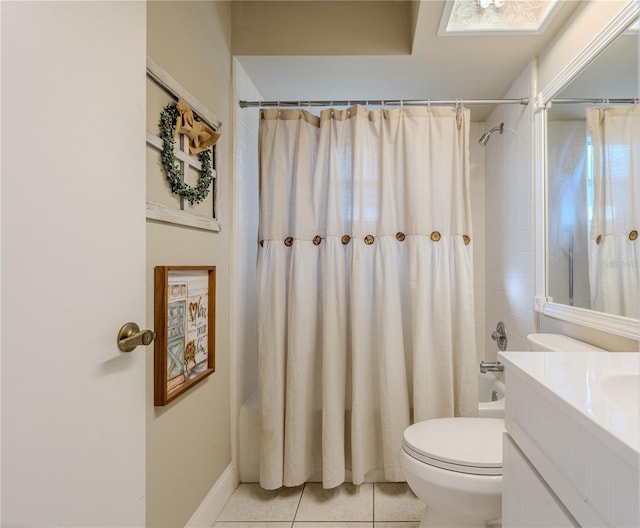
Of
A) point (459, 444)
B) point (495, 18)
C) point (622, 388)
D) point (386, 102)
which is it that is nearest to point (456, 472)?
point (459, 444)

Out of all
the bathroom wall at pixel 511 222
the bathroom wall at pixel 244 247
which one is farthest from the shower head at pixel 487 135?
the bathroom wall at pixel 244 247

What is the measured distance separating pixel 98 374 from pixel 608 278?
61.8 inches

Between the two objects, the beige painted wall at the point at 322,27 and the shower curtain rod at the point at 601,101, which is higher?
the beige painted wall at the point at 322,27

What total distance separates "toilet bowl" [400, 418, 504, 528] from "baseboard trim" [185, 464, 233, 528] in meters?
0.83

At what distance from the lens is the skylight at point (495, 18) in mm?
1589

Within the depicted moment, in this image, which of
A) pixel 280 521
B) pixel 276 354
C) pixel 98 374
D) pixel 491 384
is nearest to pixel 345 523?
pixel 280 521

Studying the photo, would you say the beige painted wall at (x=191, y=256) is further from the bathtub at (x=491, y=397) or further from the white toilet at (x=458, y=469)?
the bathtub at (x=491, y=397)

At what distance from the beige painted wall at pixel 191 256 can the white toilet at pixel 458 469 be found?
81cm

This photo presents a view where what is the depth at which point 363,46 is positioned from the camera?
5.87 feet

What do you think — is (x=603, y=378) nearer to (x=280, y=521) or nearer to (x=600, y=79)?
(x=600, y=79)

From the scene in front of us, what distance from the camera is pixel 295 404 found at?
1.73 meters

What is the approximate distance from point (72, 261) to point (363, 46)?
1.70m

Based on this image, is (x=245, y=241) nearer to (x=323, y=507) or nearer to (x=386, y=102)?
(x=386, y=102)

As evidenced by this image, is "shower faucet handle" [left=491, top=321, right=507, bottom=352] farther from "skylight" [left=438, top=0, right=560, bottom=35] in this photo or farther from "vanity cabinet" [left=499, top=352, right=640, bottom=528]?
"skylight" [left=438, top=0, right=560, bottom=35]
